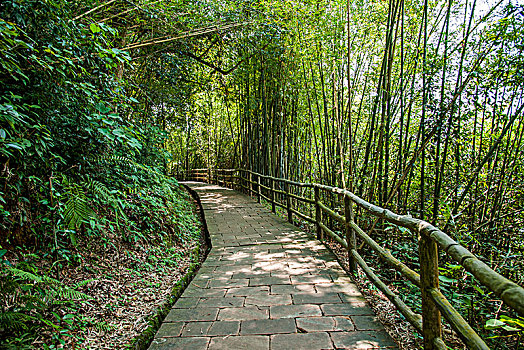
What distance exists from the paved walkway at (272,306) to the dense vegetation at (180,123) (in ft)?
2.18

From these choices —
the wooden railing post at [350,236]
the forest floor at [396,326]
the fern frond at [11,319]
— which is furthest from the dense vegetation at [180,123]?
the wooden railing post at [350,236]

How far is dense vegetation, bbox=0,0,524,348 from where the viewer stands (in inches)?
78.6

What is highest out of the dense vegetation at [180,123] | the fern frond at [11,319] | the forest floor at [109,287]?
the dense vegetation at [180,123]

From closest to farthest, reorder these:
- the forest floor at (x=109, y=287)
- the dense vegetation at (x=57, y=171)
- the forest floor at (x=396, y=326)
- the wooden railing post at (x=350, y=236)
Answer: the dense vegetation at (x=57, y=171) → the forest floor at (x=396, y=326) → the forest floor at (x=109, y=287) → the wooden railing post at (x=350, y=236)

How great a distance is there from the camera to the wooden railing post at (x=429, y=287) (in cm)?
152

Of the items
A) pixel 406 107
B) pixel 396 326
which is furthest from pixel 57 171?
pixel 406 107

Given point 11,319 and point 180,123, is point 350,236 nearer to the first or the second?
point 11,319

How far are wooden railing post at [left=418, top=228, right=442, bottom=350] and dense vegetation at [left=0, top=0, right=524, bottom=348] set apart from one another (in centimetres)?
34

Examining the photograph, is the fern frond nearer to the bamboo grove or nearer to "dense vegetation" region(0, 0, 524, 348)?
"dense vegetation" region(0, 0, 524, 348)

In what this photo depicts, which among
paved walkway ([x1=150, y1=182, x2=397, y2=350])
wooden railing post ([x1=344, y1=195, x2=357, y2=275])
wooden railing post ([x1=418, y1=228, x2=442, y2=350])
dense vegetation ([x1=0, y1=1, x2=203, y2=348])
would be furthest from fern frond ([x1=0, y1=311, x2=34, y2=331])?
wooden railing post ([x1=344, y1=195, x2=357, y2=275])

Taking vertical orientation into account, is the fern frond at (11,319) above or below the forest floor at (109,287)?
above

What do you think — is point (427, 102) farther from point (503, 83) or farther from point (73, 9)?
point (73, 9)

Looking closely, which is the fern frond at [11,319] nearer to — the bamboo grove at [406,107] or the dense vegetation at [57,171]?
the dense vegetation at [57,171]

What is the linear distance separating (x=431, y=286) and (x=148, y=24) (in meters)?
4.19
